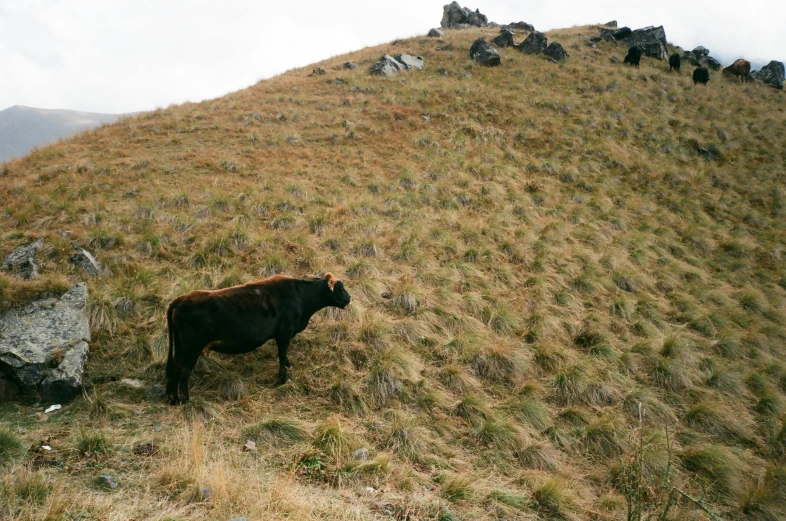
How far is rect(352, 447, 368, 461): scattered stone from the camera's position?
5.44 meters

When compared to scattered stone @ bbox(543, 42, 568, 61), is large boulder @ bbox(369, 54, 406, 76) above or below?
below

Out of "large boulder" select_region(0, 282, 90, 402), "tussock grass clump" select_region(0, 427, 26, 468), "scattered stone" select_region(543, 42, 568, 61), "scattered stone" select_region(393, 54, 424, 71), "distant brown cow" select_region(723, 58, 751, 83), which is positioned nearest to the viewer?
"tussock grass clump" select_region(0, 427, 26, 468)

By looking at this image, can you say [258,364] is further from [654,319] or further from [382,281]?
[654,319]

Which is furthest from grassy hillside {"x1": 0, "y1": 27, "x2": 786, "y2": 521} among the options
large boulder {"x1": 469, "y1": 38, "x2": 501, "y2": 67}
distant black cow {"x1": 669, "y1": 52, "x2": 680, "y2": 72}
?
distant black cow {"x1": 669, "y1": 52, "x2": 680, "y2": 72}

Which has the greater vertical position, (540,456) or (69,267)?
(69,267)

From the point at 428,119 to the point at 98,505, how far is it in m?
20.3

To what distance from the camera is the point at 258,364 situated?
7344 millimetres

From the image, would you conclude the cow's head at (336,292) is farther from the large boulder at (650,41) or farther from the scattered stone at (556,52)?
the large boulder at (650,41)

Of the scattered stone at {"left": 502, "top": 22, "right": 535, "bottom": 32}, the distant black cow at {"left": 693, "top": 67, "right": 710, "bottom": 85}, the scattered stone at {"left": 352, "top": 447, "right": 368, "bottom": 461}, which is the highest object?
the scattered stone at {"left": 502, "top": 22, "right": 535, "bottom": 32}

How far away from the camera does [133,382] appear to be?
6.50 meters

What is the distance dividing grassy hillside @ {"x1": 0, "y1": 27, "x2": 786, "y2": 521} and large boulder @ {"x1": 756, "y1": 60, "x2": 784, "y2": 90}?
19744 millimetres

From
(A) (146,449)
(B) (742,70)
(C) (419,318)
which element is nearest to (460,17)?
(B) (742,70)

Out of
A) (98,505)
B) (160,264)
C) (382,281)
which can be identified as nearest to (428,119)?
(382,281)

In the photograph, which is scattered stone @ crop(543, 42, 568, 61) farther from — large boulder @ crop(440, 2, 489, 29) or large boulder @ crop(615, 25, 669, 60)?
large boulder @ crop(440, 2, 489, 29)
